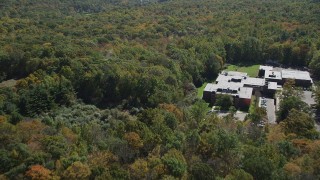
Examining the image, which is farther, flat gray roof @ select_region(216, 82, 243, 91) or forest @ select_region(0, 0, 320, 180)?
flat gray roof @ select_region(216, 82, 243, 91)

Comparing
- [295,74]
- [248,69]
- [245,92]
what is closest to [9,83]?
[245,92]

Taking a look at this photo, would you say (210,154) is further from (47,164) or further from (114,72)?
(114,72)

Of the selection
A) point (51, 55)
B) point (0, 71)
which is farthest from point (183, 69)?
point (0, 71)

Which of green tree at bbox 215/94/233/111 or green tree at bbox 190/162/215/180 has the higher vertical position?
green tree at bbox 190/162/215/180

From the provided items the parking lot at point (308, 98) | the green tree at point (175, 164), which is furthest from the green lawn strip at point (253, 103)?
the green tree at point (175, 164)

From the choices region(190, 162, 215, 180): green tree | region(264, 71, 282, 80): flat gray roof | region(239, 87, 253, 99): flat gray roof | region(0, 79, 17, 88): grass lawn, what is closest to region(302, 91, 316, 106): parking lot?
region(264, 71, 282, 80): flat gray roof

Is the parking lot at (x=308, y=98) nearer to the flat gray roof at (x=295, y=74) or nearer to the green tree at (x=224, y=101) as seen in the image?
the flat gray roof at (x=295, y=74)

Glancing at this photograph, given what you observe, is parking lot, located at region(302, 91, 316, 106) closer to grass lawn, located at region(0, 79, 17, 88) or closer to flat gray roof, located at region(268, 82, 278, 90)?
flat gray roof, located at region(268, 82, 278, 90)
